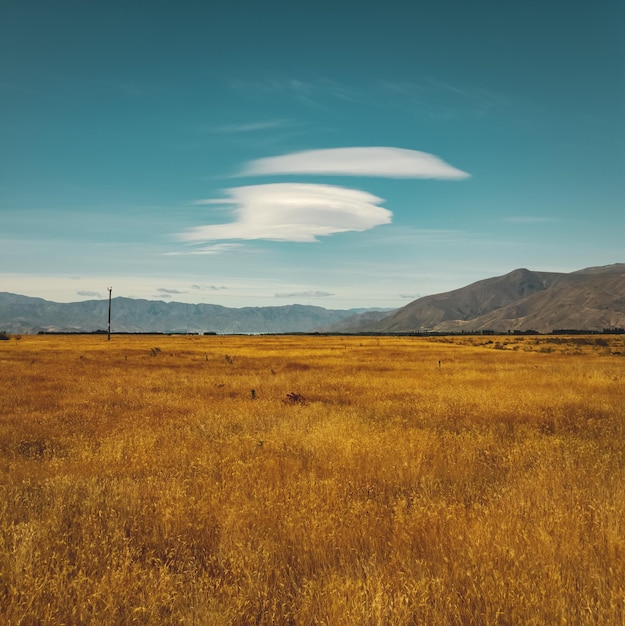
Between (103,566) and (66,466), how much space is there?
4.29 metres

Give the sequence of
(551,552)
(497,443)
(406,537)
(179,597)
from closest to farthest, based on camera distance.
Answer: (179,597) → (551,552) → (406,537) → (497,443)

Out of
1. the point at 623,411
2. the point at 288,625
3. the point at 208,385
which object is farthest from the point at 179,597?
the point at 208,385

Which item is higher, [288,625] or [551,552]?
[551,552]

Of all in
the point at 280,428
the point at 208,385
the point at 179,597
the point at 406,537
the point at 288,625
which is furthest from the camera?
the point at 208,385

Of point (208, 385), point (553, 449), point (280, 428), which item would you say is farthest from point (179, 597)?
point (208, 385)

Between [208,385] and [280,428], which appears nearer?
[280,428]

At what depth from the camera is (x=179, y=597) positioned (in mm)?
4176

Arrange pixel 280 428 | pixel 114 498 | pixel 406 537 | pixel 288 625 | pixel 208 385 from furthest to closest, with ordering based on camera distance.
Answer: pixel 208 385 < pixel 280 428 < pixel 114 498 < pixel 406 537 < pixel 288 625

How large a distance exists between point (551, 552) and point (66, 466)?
8081 millimetres

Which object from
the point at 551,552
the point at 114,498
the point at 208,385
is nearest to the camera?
the point at 551,552

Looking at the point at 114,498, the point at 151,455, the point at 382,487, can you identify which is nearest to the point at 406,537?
the point at 382,487

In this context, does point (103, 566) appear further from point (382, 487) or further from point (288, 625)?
point (382, 487)

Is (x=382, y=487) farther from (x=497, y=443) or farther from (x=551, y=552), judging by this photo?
(x=497, y=443)

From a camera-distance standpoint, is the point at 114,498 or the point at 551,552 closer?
the point at 551,552
